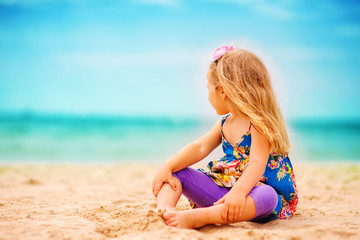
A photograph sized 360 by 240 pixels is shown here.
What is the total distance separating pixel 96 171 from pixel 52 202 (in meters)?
2.47

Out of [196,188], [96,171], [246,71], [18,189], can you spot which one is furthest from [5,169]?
[246,71]

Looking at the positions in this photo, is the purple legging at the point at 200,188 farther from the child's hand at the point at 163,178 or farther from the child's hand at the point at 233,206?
the child's hand at the point at 233,206

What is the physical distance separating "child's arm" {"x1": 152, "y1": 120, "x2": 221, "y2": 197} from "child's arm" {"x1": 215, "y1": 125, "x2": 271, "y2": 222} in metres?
0.36

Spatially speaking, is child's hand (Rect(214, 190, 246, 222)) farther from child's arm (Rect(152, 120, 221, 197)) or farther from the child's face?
the child's face

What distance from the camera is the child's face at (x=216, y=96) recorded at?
2.27 m

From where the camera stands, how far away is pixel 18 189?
11.4ft

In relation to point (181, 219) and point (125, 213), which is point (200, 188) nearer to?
point (181, 219)

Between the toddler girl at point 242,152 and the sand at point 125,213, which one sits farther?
the toddler girl at point 242,152

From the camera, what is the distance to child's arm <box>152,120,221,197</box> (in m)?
2.21

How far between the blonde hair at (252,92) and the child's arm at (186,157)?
313 millimetres

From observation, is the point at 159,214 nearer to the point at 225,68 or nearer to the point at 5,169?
the point at 225,68

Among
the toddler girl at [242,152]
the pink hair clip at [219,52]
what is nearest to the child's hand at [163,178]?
the toddler girl at [242,152]

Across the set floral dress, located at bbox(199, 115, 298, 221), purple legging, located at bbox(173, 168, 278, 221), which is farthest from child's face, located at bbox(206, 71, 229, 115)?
purple legging, located at bbox(173, 168, 278, 221)

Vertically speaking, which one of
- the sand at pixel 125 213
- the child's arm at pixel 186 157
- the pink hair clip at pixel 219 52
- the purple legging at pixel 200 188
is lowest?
the sand at pixel 125 213
